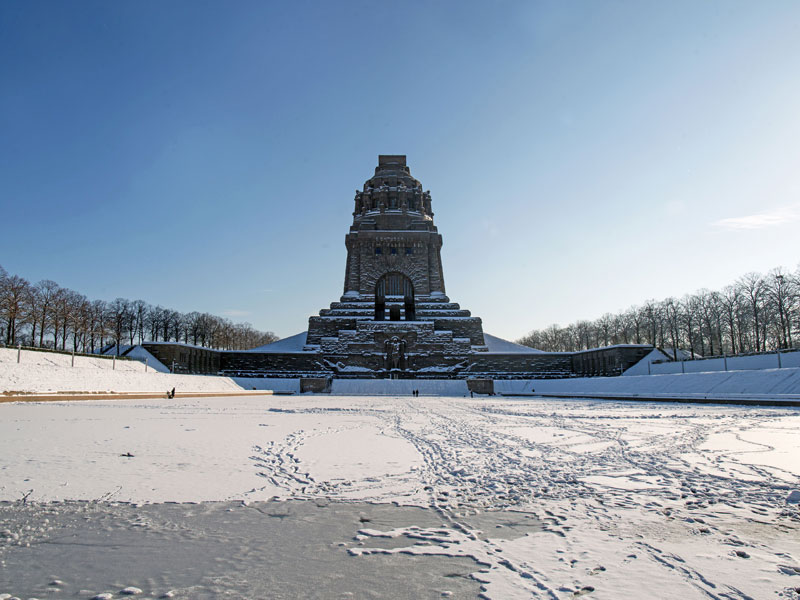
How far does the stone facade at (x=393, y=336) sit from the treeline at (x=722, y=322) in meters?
13.3

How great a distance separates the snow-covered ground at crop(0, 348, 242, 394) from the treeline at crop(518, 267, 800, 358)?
3629 centimetres

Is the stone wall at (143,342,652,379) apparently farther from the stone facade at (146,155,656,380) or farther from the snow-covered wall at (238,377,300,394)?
the snow-covered wall at (238,377,300,394)

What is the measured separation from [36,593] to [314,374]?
3866 centimetres

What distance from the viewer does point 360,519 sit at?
3666 millimetres

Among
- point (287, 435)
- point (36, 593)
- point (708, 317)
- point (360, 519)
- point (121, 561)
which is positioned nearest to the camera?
point (36, 593)

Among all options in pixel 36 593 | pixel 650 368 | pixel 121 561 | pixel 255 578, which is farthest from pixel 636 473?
pixel 650 368

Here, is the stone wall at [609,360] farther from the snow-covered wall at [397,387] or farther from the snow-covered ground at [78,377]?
the snow-covered ground at [78,377]

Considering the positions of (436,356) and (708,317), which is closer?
(436,356)

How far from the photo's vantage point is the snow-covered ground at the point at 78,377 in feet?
65.2

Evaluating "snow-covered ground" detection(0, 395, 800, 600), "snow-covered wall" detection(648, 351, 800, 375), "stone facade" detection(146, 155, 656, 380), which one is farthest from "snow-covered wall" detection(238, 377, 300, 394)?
"snow-covered ground" detection(0, 395, 800, 600)

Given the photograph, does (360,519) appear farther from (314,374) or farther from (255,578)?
(314,374)

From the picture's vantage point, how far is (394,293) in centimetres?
5034

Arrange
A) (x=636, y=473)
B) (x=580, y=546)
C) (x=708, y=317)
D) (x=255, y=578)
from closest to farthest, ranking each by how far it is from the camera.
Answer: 1. (x=255, y=578)
2. (x=580, y=546)
3. (x=636, y=473)
4. (x=708, y=317)

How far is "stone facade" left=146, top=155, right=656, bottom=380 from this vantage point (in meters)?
40.7
